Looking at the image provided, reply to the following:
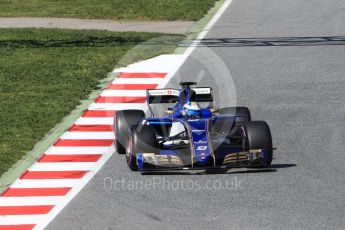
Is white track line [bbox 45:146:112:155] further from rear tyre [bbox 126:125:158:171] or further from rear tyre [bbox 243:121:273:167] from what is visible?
rear tyre [bbox 243:121:273:167]

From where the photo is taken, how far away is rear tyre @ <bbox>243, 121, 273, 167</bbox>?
2041 centimetres

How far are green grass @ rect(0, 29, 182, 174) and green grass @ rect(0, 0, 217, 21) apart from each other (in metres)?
3.04

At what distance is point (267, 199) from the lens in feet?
63.1

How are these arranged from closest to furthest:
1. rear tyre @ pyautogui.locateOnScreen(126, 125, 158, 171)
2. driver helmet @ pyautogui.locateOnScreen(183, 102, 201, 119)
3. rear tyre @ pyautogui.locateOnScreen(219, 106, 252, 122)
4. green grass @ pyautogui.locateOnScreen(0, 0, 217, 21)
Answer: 1. rear tyre @ pyautogui.locateOnScreen(126, 125, 158, 171)
2. driver helmet @ pyautogui.locateOnScreen(183, 102, 201, 119)
3. rear tyre @ pyautogui.locateOnScreen(219, 106, 252, 122)
4. green grass @ pyautogui.locateOnScreen(0, 0, 217, 21)

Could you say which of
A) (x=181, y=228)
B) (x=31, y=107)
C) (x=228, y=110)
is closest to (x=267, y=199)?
(x=181, y=228)

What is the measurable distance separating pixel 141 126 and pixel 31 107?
655 centimetres

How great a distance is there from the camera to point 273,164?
21.4 m

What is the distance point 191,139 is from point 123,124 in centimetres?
205

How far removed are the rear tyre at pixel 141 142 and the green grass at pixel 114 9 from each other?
17.1m

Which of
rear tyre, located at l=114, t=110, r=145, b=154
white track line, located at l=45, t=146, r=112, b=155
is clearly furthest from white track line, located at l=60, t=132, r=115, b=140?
rear tyre, located at l=114, t=110, r=145, b=154

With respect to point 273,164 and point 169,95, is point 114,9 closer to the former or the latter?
point 169,95

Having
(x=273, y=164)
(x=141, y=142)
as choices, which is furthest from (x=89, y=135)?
(x=273, y=164)

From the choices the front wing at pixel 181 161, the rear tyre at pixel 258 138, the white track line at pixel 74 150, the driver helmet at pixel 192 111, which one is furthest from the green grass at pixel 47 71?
the rear tyre at pixel 258 138

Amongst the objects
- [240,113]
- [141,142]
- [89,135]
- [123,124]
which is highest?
[240,113]
